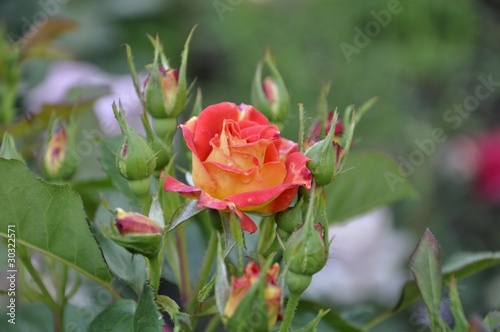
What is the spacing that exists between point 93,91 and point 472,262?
55 cm

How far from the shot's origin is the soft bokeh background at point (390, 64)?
1.94 metres

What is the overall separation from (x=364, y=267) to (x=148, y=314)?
111cm

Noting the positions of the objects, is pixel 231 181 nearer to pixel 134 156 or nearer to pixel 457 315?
pixel 134 156

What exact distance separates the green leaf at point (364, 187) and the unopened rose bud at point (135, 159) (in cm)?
34

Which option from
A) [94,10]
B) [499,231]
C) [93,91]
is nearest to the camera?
[93,91]

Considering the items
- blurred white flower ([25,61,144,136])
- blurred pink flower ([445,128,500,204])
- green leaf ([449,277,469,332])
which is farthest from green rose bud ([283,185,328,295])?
blurred pink flower ([445,128,500,204])

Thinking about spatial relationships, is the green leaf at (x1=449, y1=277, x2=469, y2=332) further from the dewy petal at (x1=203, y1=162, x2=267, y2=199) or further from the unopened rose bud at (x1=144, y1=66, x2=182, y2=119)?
the unopened rose bud at (x1=144, y1=66, x2=182, y2=119)

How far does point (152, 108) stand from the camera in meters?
0.65

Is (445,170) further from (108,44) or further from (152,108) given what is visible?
(152,108)

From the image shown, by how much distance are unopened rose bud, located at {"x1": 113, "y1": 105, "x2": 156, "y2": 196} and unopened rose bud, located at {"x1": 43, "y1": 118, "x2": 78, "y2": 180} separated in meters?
0.15

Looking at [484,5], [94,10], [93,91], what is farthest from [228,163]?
[484,5]

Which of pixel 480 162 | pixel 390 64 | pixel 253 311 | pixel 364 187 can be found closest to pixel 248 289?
pixel 253 311

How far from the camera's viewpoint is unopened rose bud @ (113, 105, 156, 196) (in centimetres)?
58

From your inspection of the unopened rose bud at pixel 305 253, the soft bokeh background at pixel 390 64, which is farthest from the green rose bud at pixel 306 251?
the soft bokeh background at pixel 390 64
